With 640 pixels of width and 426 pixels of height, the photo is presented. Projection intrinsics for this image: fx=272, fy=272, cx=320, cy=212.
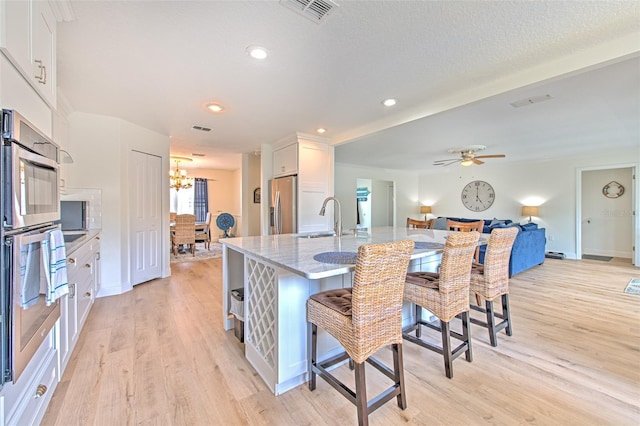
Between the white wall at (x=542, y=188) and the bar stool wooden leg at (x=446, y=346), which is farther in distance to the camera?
the white wall at (x=542, y=188)

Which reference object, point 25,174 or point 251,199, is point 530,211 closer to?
point 251,199

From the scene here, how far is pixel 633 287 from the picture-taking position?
3914 mm

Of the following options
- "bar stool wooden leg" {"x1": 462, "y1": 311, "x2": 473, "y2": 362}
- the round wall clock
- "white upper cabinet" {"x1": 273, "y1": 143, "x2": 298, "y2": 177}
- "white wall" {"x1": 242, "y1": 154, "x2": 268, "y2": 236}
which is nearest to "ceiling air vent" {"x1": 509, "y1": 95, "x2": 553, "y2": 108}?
"bar stool wooden leg" {"x1": 462, "y1": 311, "x2": 473, "y2": 362}

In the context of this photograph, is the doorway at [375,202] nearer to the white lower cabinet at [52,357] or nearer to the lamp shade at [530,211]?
the lamp shade at [530,211]

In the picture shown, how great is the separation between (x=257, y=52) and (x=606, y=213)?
8.60 m

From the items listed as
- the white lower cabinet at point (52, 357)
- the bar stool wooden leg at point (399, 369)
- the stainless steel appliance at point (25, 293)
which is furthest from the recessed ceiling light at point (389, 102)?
the white lower cabinet at point (52, 357)

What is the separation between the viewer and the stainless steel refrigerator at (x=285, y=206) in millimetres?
4500

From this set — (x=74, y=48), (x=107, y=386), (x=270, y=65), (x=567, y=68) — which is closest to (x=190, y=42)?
(x=270, y=65)

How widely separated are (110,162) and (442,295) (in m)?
4.17

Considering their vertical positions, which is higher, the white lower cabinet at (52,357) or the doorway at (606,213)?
the doorway at (606,213)

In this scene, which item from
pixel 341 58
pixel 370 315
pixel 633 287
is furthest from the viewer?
pixel 633 287

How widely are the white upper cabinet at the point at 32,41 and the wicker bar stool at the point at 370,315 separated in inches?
67.4

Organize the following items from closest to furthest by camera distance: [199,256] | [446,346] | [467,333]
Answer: [446,346], [467,333], [199,256]

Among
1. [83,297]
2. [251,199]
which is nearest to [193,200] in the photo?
[251,199]
